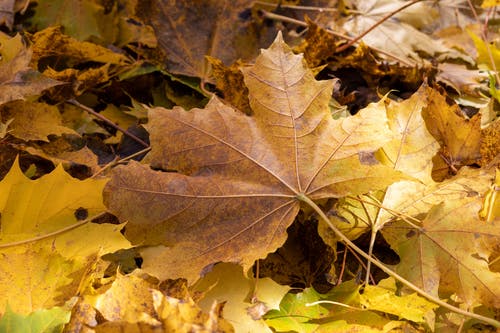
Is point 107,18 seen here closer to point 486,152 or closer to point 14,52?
point 14,52

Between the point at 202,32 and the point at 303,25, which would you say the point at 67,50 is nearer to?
the point at 202,32

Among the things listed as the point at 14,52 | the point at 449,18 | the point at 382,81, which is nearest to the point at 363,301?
the point at 382,81

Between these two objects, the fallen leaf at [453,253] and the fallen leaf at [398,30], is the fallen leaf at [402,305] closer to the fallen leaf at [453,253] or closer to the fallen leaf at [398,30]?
the fallen leaf at [453,253]

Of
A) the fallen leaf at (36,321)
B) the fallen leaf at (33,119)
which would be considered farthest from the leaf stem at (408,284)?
the fallen leaf at (33,119)

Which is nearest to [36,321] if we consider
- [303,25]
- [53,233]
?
[53,233]

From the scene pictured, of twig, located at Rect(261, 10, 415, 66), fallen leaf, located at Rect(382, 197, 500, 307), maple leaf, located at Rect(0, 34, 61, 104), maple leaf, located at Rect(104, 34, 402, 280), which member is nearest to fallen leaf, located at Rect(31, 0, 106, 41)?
maple leaf, located at Rect(0, 34, 61, 104)

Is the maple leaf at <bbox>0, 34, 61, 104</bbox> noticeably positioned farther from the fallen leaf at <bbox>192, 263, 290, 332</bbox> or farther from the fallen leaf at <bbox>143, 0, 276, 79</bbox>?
the fallen leaf at <bbox>192, 263, 290, 332</bbox>

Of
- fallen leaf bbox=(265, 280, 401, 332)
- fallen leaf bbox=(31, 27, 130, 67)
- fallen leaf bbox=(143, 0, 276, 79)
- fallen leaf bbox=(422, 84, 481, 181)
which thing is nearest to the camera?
fallen leaf bbox=(265, 280, 401, 332)

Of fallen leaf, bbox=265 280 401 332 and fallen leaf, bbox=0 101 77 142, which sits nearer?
fallen leaf, bbox=265 280 401 332
